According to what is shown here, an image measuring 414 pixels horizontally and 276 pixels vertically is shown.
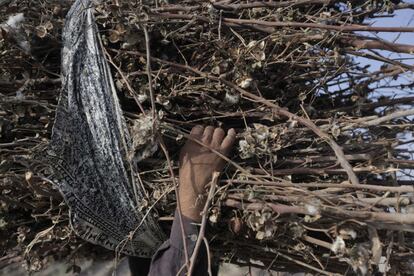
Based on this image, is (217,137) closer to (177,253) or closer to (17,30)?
(177,253)

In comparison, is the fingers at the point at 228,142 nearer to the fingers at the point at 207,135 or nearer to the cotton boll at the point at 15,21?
the fingers at the point at 207,135

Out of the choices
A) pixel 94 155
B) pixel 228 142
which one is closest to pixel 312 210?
pixel 228 142

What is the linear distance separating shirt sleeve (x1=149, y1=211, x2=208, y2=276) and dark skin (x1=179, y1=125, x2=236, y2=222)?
30 mm

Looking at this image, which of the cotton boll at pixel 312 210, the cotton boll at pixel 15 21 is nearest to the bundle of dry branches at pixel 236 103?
the cotton boll at pixel 15 21

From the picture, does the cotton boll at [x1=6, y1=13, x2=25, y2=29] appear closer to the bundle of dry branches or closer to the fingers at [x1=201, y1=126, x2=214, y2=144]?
the bundle of dry branches

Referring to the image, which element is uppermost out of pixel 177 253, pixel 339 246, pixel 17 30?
pixel 17 30

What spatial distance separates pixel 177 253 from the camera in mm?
1458

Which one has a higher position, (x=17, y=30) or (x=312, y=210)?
(x=17, y=30)

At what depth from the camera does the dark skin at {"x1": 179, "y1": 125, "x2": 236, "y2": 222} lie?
146 cm

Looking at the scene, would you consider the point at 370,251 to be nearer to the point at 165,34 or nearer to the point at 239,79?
the point at 239,79

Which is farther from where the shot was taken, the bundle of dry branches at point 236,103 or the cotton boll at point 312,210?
the bundle of dry branches at point 236,103

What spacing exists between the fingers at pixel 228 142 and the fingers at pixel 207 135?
39 mm

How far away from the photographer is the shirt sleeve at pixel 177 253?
145 cm

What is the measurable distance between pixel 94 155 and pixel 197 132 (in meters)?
0.27
